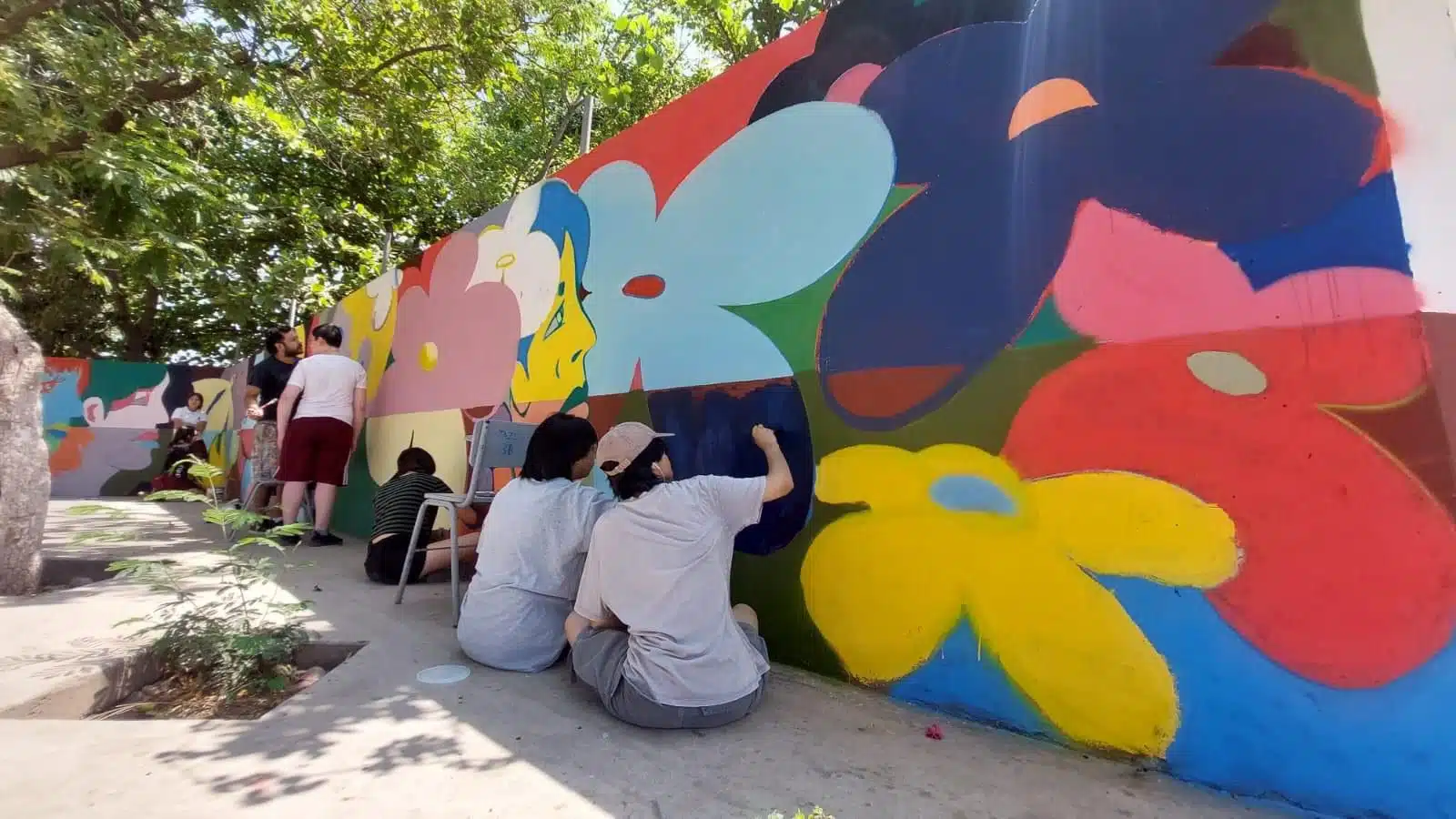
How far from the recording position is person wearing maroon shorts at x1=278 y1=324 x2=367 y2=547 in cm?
528

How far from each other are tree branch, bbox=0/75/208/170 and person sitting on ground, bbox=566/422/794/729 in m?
5.77

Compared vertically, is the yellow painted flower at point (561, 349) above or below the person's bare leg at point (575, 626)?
above

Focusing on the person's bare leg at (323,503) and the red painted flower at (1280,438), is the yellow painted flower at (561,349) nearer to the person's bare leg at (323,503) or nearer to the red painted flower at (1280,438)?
the person's bare leg at (323,503)

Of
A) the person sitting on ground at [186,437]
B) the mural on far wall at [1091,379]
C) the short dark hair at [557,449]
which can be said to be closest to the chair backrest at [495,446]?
the short dark hair at [557,449]

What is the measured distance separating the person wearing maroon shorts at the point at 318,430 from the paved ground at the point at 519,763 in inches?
111

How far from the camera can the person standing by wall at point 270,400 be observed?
20.6 ft

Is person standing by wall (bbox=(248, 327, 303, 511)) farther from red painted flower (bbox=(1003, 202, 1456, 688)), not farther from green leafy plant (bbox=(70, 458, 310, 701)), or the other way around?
red painted flower (bbox=(1003, 202, 1456, 688))

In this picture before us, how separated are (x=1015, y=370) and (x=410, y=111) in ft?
26.8

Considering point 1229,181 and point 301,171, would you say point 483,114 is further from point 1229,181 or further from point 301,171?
point 1229,181

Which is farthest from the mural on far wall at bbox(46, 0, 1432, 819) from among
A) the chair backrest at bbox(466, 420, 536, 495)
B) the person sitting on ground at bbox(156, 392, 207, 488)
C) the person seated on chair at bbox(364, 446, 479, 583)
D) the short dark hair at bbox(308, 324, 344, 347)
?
the person sitting on ground at bbox(156, 392, 207, 488)

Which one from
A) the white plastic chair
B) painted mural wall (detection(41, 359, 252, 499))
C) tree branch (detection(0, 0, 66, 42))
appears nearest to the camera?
the white plastic chair

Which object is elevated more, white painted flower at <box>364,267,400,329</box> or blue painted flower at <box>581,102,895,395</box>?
white painted flower at <box>364,267,400,329</box>

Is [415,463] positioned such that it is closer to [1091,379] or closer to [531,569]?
[531,569]

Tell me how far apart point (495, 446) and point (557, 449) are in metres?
1.05
